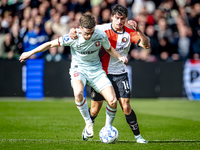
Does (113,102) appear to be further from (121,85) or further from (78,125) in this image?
(78,125)

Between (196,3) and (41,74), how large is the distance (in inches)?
279

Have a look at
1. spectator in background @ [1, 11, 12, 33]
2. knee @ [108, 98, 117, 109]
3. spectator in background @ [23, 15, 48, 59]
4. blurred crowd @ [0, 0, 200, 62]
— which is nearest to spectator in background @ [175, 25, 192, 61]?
blurred crowd @ [0, 0, 200, 62]

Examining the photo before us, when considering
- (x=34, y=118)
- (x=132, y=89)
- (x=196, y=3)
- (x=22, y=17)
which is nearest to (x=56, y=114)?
(x=34, y=118)

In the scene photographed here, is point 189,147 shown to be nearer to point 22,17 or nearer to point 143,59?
point 143,59

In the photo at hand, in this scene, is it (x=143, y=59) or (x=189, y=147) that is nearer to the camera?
(x=189, y=147)

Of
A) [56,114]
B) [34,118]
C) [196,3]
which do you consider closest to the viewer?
[34,118]

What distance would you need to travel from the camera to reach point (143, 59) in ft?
45.5

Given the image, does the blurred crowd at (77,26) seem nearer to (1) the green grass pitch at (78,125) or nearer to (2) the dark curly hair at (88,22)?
(1) the green grass pitch at (78,125)

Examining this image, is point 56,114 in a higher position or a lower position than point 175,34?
lower

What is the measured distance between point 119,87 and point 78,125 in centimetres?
222

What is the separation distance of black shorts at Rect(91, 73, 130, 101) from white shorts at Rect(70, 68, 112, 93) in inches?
9.7

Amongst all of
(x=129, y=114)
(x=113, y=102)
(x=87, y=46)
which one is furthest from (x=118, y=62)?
(x=129, y=114)

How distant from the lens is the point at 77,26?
1316 centimetres

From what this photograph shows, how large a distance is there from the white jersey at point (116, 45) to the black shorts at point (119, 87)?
91 mm
